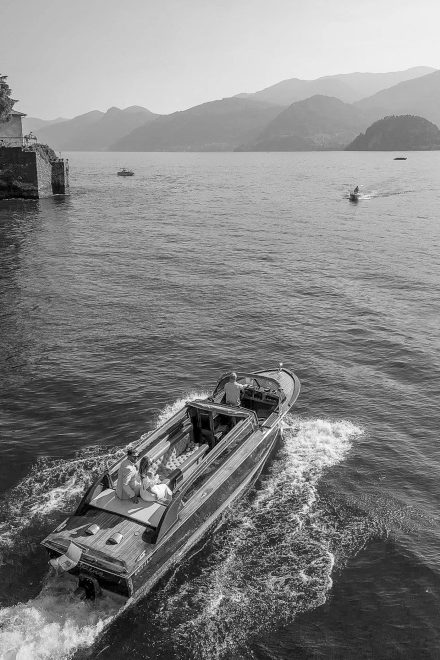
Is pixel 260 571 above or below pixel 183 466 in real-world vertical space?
below

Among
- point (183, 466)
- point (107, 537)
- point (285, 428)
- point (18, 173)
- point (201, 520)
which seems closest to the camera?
point (107, 537)

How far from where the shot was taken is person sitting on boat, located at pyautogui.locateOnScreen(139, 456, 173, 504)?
15.3 meters

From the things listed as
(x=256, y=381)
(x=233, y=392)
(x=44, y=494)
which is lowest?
(x=44, y=494)

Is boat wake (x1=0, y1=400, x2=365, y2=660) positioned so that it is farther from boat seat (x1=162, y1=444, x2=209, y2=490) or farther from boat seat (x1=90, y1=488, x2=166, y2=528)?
boat seat (x1=162, y1=444, x2=209, y2=490)

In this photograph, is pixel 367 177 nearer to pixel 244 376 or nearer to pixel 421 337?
pixel 421 337

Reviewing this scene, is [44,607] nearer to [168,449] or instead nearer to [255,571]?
[255,571]

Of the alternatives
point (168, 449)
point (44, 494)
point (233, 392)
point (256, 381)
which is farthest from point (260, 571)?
point (256, 381)

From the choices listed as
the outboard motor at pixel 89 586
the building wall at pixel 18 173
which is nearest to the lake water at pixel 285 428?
the outboard motor at pixel 89 586

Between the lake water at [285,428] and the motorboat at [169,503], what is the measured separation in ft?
2.71

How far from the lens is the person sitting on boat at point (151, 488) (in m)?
15.3

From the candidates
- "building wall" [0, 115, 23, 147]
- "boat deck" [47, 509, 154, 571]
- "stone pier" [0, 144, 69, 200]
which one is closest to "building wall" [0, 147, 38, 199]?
"stone pier" [0, 144, 69, 200]

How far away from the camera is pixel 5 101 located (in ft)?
272

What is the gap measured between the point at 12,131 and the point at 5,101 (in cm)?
543

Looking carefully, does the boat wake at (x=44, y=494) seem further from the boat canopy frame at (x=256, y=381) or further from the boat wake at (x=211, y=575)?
the boat canopy frame at (x=256, y=381)
